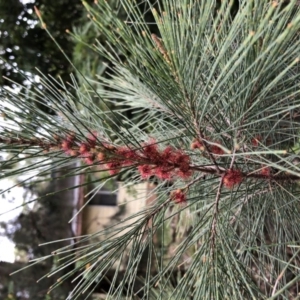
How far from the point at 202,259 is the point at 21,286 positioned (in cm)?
136

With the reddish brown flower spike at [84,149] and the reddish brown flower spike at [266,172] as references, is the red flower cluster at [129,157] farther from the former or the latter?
the reddish brown flower spike at [266,172]

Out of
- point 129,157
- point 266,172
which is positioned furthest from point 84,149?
point 266,172

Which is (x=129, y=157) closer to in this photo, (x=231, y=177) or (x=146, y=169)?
(x=146, y=169)

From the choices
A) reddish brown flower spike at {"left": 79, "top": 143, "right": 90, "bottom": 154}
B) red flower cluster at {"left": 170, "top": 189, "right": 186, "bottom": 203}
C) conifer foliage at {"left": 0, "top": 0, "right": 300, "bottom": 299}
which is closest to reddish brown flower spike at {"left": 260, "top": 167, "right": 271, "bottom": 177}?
conifer foliage at {"left": 0, "top": 0, "right": 300, "bottom": 299}

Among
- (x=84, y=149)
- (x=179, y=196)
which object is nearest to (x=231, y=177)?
(x=179, y=196)

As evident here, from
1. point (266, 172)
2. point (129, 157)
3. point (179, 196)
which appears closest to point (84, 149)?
point (129, 157)

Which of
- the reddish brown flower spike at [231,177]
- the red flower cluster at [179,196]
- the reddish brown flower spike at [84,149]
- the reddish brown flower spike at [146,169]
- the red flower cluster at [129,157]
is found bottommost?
the red flower cluster at [179,196]

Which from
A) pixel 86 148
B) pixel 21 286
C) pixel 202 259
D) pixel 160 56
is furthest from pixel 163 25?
pixel 21 286

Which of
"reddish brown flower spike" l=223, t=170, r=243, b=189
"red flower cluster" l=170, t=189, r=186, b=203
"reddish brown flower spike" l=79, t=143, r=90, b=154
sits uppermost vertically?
"reddish brown flower spike" l=79, t=143, r=90, b=154

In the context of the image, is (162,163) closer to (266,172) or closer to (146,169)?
(146,169)

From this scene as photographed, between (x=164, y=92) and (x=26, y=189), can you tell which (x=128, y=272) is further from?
(x=26, y=189)

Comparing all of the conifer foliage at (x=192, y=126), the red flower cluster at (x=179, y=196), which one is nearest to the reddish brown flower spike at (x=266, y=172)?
the conifer foliage at (x=192, y=126)

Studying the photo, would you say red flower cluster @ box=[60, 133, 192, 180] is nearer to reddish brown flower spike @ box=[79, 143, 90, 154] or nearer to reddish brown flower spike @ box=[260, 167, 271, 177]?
reddish brown flower spike @ box=[79, 143, 90, 154]

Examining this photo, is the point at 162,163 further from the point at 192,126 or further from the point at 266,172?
the point at 266,172
